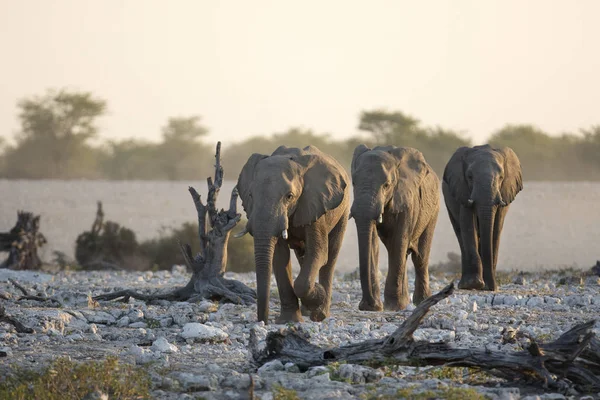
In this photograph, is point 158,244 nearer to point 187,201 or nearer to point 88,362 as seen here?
point 88,362

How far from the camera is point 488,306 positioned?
15391mm

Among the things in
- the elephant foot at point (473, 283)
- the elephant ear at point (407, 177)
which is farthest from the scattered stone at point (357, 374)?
the elephant foot at point (473, 283)

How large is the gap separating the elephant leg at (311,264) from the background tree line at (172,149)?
46.4 metres

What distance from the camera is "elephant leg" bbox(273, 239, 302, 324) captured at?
42.6 ft

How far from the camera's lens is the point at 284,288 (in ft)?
42.7

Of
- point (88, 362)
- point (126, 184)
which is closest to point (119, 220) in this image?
point (126, 184)

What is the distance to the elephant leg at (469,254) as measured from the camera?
59.4 feet

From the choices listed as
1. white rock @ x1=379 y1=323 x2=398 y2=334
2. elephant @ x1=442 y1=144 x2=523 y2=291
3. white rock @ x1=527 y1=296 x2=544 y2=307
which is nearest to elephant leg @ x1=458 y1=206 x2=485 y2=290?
elephant @ x1=442 y1=144 x2=523 y2=291

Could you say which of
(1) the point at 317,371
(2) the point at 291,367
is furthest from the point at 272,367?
(1) the point at 317,371

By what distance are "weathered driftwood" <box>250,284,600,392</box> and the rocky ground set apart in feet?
0.39

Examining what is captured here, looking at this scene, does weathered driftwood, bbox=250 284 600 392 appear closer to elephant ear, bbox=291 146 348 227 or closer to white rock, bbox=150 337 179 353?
white rock, bbox=150 337 179 353

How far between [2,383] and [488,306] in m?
8.04

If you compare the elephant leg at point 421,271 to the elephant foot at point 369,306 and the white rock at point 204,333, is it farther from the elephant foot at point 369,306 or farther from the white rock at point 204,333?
the white rock at point 204,333

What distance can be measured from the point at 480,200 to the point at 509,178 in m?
1.07
